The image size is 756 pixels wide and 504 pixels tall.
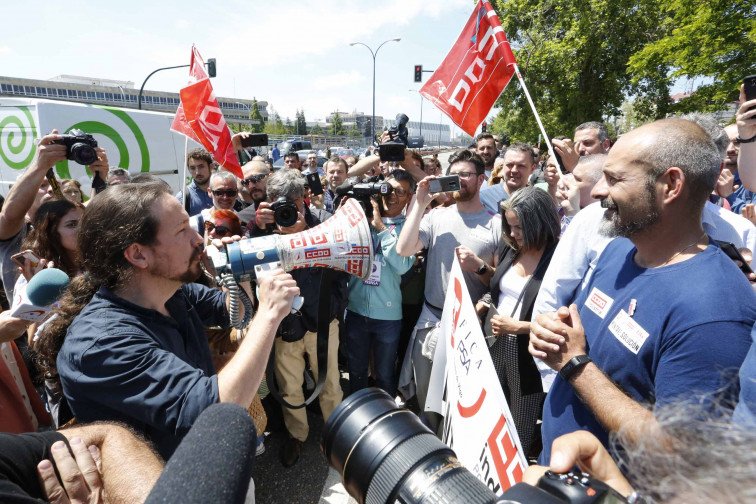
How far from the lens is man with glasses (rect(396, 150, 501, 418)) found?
9.10 ft

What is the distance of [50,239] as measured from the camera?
7.69 ft

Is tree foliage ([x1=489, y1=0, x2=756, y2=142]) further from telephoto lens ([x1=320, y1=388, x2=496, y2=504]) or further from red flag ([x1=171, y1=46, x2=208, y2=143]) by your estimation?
telephoto lens ([x1=320, y1=388, x2=496, y2=504])

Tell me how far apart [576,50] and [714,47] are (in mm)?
6397

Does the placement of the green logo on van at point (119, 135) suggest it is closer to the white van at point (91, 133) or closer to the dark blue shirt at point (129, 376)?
the white van at point (91, 133)

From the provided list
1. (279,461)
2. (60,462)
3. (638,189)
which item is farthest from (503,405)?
(279,461)

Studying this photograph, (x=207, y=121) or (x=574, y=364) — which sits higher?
(x=207, y=121)

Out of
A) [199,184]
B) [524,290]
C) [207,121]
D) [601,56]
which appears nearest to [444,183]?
[524,290]

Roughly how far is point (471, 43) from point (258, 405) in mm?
3466

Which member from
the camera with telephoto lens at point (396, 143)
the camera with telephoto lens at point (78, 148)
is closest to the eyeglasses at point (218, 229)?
the camera with telephoto lens at point (78, 148)

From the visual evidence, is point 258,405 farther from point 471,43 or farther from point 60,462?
point 471,43

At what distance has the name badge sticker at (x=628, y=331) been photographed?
1.21 meters

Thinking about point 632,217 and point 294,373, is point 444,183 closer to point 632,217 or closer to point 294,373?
point 632,217

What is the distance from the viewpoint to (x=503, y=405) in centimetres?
122

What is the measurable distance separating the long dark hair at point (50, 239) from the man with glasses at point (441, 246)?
6.68 feet
